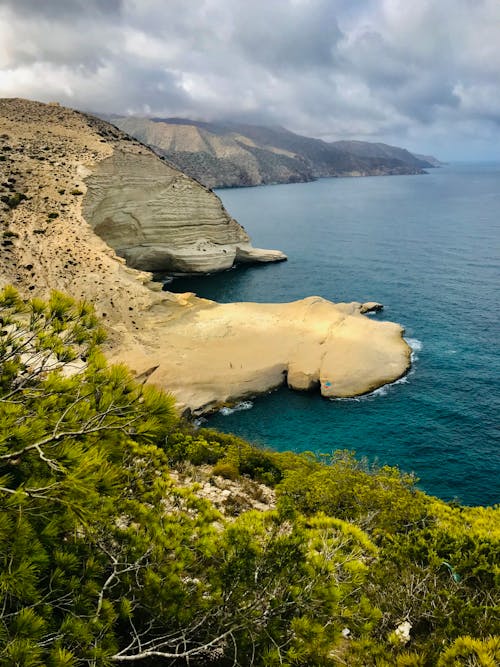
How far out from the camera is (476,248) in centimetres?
7169

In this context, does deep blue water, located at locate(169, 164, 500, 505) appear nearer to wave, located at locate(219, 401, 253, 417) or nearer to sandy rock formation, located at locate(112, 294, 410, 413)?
wave, located at locate(219, 401, 253, 417)

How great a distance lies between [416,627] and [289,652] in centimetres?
371

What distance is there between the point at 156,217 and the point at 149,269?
8398 mm

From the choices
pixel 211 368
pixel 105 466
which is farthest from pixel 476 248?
pixel 105 466

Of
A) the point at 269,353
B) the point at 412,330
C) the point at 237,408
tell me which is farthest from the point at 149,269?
the point at 412,330

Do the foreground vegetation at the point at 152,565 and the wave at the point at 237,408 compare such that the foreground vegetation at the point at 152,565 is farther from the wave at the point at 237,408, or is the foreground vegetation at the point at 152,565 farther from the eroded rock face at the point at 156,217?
the eroded rock face at the point at 156,217

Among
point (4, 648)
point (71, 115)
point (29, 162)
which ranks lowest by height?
point (4, 648)

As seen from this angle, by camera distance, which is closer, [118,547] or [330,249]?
[118,547]

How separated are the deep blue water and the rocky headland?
2762mm

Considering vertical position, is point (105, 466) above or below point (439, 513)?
above

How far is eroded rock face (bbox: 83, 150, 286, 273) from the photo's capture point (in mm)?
55125

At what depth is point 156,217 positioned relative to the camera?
5941cm

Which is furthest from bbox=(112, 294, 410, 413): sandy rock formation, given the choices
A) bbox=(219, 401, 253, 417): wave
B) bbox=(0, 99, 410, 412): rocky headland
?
bbox=(219, 401, 253, 417): wave

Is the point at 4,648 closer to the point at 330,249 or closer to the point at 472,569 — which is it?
the point at 472,569
